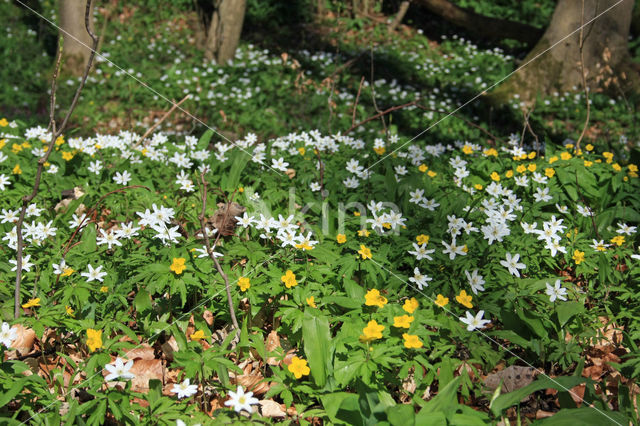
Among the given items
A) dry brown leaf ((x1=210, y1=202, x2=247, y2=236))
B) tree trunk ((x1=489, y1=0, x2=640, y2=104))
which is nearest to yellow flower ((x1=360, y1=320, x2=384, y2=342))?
dry brown leaf ((x1=210, y1=202, x2=247, y2=236))

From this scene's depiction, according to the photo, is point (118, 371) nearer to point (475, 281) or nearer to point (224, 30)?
point (475, 281)

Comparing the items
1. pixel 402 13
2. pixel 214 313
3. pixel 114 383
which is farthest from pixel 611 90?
pixel 114 383

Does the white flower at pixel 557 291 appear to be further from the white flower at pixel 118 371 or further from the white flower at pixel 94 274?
the white flower at pixel 94 274

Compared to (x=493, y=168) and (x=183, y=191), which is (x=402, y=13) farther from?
(x=183, y=191)

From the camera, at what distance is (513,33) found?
307 inches

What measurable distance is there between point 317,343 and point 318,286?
299 mm

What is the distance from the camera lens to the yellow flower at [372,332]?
1.77 metres

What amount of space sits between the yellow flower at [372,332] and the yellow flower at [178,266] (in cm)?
77

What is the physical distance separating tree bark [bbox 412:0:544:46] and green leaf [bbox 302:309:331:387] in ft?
23.9

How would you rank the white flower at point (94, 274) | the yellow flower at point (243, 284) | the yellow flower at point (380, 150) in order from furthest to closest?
the yellow flower at point (380, 150), the white flower at point (94, 274), the yellow flower at point (243, 284)

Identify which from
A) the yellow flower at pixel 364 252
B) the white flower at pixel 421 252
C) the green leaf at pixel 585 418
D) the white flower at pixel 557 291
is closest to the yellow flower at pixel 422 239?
the white flower at pixel 421 252

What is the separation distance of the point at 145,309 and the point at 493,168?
228cm

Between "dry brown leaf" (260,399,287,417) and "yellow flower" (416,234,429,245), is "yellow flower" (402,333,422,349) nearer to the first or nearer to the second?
"dry brown leaf" (260,399,287,417)

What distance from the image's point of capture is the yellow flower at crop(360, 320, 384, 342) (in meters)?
1.77
